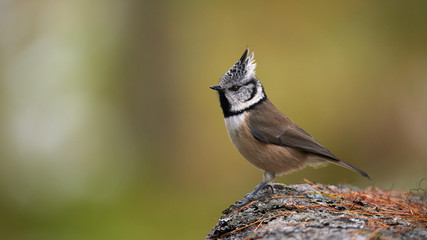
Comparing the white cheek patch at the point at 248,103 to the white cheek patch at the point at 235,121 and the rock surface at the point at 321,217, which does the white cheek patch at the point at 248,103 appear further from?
the rock surface at the point at 321,217

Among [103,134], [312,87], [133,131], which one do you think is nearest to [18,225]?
[103,134]

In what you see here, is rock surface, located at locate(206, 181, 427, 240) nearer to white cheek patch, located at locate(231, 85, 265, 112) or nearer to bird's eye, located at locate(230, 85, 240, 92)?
white cheek patch, located at locate(231, 85, 265, 112)

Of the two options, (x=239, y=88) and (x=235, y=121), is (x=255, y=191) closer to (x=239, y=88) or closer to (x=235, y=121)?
(x=235, y=121)

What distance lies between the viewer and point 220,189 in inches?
289

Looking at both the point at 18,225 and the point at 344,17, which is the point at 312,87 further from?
the point at 18,225

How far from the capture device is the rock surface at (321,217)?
2422mm

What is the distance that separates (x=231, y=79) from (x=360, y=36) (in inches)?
156

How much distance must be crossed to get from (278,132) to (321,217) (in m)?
1.49

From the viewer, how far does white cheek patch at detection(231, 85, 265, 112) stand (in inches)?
165

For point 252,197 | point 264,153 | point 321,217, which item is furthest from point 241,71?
point 321,217

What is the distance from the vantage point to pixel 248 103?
4242 millimetres

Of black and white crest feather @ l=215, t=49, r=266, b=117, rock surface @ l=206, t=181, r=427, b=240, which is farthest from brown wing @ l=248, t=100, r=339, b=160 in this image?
rock surface @ l=206, t=181, r=427, b=240

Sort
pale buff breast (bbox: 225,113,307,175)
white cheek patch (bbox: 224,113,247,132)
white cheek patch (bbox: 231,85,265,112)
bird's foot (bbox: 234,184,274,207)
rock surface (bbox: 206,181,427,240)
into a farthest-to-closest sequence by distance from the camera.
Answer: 1. white cheek patch (bbox: 231,85,265,112)
2. white cheek patch (bbox: 224,113,247,132)
3. pale buff breast (bbox: 225,113,307,175)
4. bird's foot (bbox: 234,184,274,207)
5. rock surface (bbox: 206,181,427,240)

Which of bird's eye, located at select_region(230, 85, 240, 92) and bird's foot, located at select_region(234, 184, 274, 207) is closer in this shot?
bird's foot, located at select_region(234, 184, 274, 207)
